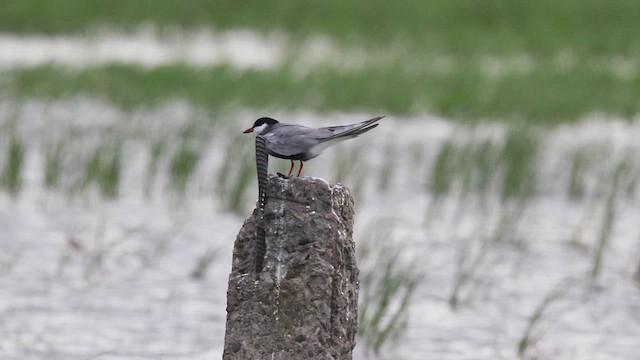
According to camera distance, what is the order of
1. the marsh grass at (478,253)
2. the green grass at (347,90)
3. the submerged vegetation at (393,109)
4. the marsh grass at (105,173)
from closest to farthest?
the marsh grass at (478,253)
the submerged vegetation at (393,109)
the marsh grass at (105,173)
the green grass at (347,90)

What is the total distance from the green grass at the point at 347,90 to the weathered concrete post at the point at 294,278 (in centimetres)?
805

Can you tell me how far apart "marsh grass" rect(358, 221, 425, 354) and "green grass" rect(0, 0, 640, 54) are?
11150 millimetres

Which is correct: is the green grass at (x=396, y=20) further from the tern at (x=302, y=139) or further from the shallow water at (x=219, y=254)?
the tern at (x=302, y=139)

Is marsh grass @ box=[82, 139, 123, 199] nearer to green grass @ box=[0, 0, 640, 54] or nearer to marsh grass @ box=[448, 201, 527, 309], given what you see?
marsh grass @ box=[448, 201, 527, 309]

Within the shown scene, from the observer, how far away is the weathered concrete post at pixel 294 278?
3.88 metres

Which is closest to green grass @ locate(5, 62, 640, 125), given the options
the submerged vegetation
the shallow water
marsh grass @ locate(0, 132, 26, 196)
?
the submerged vegetation

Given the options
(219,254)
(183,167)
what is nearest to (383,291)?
(219,254)

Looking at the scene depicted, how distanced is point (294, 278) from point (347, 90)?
32.9 ft

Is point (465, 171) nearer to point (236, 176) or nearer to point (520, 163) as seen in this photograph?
point (520, 163)

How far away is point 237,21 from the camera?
19.1 metres

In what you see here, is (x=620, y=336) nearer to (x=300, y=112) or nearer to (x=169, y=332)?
(x=169, y=332)

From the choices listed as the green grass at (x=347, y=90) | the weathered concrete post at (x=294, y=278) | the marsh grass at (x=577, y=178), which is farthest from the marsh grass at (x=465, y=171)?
the weathered concrete post at (x=294, y=278)

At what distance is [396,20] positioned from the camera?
781 inches

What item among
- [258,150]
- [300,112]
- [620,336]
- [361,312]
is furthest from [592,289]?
[300,112]
